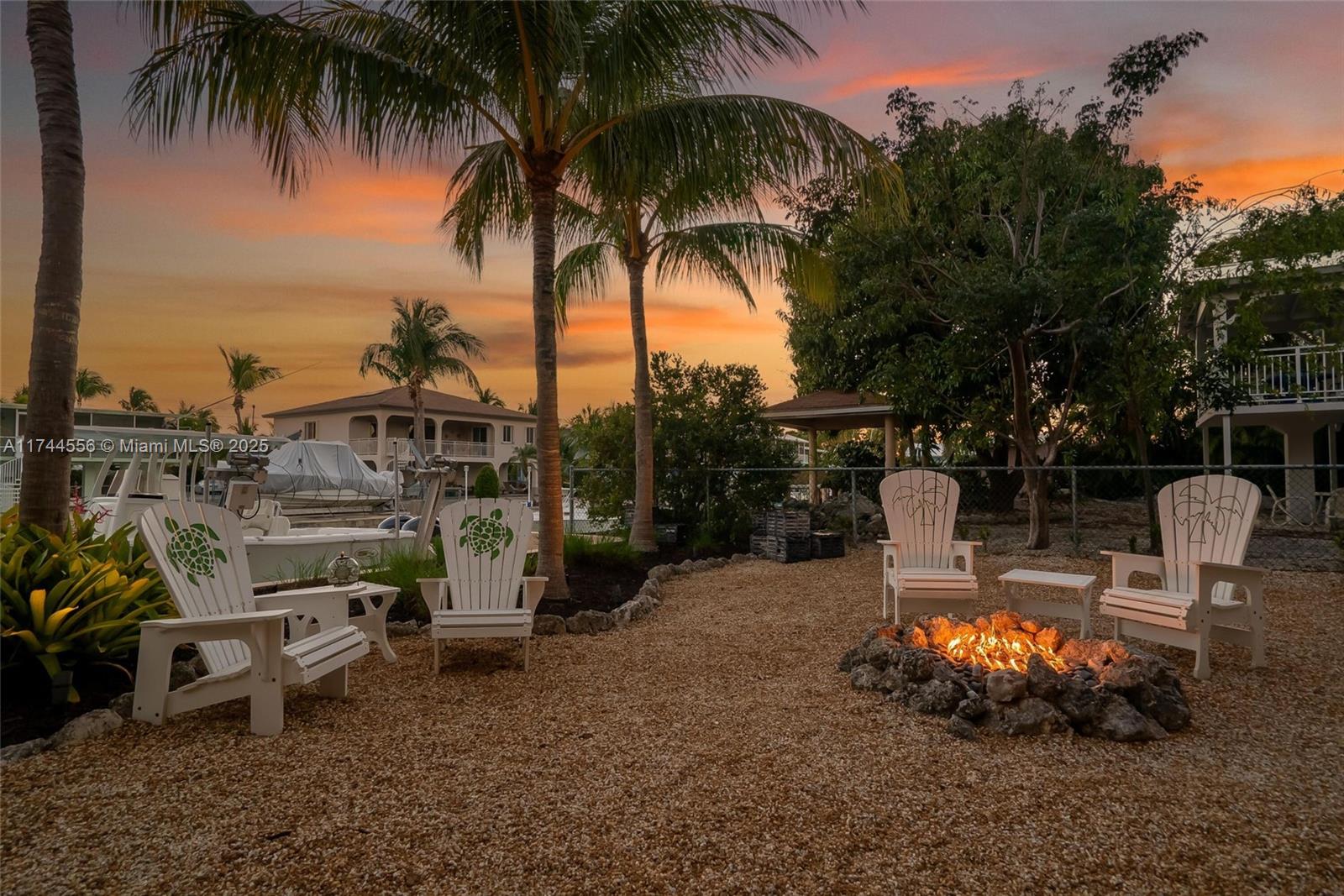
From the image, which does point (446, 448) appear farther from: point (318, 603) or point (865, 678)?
point (865, 678)

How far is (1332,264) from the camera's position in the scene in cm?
913

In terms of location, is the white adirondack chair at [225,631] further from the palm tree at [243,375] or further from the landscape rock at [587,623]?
the palm tree at [243,375]

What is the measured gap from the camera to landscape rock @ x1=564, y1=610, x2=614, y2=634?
636 centimetres

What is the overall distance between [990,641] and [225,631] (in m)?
4.34

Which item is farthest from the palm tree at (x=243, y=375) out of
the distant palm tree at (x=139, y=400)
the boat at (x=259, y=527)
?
the boat at (x=259, y=527)

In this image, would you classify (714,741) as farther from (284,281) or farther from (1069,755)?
(284,281)

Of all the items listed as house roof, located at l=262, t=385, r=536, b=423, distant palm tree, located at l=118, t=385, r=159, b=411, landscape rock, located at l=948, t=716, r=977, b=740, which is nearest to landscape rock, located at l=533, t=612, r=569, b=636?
landscape rock, located at l=948, t=716, r=977, b=740

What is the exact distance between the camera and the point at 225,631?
12.0 feet

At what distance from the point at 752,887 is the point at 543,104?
675cm

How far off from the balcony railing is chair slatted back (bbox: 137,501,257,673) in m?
29.4

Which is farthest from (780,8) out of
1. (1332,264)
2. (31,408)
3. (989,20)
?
(1332,264)

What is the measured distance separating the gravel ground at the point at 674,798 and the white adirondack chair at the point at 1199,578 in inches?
13.3

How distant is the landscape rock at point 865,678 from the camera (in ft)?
14.8

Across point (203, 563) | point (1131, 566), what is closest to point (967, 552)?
point (1131, 566)
